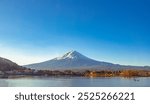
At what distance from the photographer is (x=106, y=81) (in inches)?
305

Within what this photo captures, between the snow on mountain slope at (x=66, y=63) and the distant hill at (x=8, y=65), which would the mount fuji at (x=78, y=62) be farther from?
the distant hill at (x=8, y=65)

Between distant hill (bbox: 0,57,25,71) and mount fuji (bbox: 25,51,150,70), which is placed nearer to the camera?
mount fuji (bbox: 25,51,150,70)

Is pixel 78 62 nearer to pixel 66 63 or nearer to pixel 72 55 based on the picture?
pixel 66 63

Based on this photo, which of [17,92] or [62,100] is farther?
[17,92]

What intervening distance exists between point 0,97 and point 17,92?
0.90 ft

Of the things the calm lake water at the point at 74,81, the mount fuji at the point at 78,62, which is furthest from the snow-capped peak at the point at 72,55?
the calm lake water at the point at 74,81

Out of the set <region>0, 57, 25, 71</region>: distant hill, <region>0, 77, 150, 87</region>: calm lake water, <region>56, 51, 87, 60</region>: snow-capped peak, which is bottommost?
<region>0, 77, 150, 87</region>: calm lake water

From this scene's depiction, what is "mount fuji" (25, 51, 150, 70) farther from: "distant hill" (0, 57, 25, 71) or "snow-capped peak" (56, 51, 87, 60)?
"distant hill" (0, 57, 25, 71)

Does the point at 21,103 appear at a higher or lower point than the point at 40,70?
lower

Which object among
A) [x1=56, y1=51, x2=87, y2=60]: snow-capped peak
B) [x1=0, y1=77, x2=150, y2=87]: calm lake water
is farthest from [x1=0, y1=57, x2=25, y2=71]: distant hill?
[x1=56, y1=51, x2=87, y2=60]: snow-capped peak

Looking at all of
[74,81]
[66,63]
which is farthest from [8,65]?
[74,81]

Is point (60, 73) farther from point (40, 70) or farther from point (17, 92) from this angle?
point (17, 92)

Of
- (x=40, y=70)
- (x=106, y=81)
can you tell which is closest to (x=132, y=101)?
(x=106, y=81)

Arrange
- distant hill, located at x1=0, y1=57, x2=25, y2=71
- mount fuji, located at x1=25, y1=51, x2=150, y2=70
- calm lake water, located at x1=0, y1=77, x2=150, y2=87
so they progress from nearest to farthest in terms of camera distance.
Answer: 1. calm lake water, located at x1=0, y1=77, x2=150, y2=87
2. mount fuji, located at x1=25, y1=51, x2=150, y2=70
3. distant hill, located at x1=0, y1=57, x2=25, y2=71
